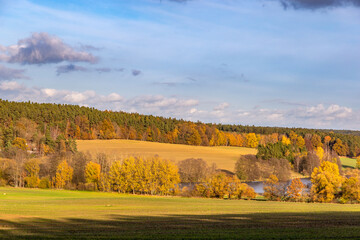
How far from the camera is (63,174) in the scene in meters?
98.9

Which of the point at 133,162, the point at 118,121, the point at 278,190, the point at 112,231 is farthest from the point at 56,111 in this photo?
the point at 112,231

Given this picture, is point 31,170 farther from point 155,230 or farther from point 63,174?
point 155,230

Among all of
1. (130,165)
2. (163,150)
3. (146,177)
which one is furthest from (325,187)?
(163,150)

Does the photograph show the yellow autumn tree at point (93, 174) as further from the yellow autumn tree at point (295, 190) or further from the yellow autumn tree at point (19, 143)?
the yellow autumn tree at point (19, 143)

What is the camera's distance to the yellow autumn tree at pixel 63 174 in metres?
98.2

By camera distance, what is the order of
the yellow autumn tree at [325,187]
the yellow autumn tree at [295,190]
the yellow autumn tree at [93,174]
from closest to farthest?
the yellow autumn tree at [325,187]
the yellow autumn tree at [295,190]
the yellow autumn tree at [93,174]

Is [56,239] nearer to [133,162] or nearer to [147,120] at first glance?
[133,162]

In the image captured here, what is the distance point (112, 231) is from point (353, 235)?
14660mm

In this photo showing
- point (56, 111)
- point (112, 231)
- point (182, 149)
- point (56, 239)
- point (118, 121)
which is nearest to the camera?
point (56, 239)

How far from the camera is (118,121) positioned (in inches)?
7505

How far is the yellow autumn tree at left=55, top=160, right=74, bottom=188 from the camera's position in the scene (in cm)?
9825

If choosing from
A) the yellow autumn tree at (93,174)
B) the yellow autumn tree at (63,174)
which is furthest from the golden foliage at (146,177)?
the yellow autumn tree at (63,174)

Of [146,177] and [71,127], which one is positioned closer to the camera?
[146,177]

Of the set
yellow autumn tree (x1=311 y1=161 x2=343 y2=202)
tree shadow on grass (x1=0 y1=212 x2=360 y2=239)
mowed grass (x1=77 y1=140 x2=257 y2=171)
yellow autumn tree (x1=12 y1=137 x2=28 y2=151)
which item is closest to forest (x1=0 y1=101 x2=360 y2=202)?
yellow autumn tree (x1=311 y1=161 x2=343 y2=202)
